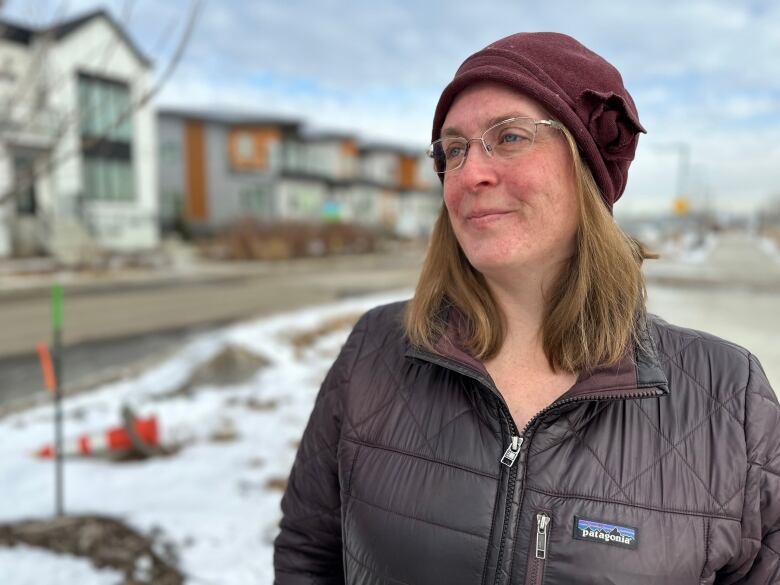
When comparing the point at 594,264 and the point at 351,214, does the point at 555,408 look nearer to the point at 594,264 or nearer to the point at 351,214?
the point at 594,264

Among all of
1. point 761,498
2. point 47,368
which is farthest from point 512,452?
point 47,368

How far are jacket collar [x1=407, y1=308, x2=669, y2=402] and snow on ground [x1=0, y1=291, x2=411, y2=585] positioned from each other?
8.12ft

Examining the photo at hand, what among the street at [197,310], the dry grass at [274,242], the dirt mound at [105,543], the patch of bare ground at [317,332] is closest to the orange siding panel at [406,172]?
the dry grass at [274,242]

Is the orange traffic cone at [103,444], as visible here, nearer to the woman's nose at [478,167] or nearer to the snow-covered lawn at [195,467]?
the snow-covered lawn at [195,467]

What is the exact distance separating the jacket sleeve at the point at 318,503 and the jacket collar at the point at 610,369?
28cm

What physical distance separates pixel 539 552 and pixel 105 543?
3246 mm

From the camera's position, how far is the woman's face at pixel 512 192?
1.43 metres

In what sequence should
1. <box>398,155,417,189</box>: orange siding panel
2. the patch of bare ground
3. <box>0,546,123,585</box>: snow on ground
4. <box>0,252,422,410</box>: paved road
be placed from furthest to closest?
1. <box>398,155,417,189</box>: orange siding panel
2. the patch of bare ground
3. <box>0,252,422,410</box>: paved road
4. <box>0,546,123,585</box>: snow on ground

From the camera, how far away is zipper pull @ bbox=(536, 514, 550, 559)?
1.30 meters

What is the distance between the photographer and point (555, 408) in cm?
136

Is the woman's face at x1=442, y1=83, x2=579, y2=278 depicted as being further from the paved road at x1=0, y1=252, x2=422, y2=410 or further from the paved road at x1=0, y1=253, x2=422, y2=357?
the paved road at x1=0, y1=253, x2=422, y2=357

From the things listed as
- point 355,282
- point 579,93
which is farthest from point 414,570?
point 355,282

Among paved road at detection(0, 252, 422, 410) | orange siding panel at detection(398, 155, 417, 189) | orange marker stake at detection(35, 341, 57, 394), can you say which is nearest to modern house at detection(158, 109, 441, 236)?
orange siding panel at detection(398, 155, 417, 189)

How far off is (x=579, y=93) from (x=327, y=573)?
1.40 metres
